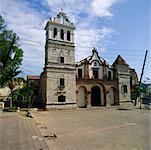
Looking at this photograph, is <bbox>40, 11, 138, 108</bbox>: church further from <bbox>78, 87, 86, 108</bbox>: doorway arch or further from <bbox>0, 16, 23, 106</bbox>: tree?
<bbox>0, 16, 23, 106</bbox>: tree

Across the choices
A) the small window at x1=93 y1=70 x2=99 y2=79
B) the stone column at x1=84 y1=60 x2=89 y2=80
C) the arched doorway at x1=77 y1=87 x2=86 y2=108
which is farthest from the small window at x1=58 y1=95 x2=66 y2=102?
the small window at x1=93 y1=70 x2=99 y2=79

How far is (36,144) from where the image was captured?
30.3ft

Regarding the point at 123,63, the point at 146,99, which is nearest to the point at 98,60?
the point at 123,63

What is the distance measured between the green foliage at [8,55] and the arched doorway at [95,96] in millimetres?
13109

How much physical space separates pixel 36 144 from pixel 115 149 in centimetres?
347

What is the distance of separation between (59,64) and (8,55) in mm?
7593

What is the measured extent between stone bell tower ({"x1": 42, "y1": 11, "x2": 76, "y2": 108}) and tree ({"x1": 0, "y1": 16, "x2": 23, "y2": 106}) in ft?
14.2

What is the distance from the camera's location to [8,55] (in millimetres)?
26719

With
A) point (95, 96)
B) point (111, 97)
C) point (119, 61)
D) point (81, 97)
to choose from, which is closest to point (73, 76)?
point (81, 97)

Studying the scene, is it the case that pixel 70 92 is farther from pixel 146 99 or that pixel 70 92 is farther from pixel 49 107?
pixel 146 99

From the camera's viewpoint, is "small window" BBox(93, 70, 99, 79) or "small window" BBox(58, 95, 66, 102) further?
"small window" BBox(93, 70, 99, 79)

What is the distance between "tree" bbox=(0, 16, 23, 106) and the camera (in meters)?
25.5

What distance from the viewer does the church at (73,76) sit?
30328 millimetres

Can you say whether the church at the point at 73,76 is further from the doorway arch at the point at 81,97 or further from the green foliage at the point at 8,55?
the green foliage at the point at 8,55
